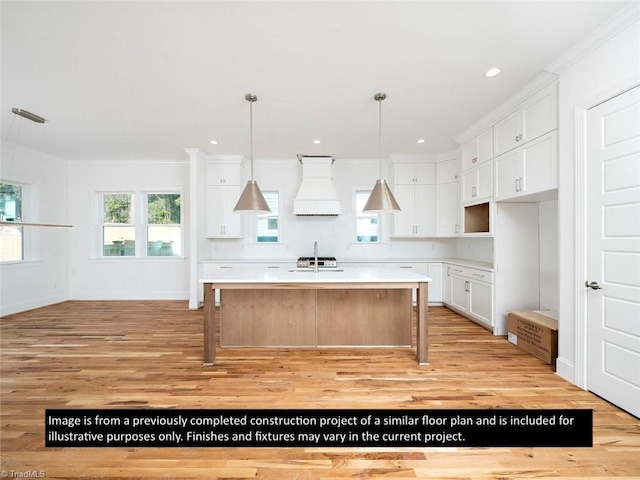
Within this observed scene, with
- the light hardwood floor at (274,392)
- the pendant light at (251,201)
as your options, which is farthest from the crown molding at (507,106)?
the pendant light at (251,201)

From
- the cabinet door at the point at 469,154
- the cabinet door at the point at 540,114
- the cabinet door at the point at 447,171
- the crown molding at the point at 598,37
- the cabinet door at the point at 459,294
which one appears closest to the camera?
the crown molding at the point at 598,37

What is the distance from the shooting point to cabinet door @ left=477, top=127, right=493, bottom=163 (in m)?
3.68

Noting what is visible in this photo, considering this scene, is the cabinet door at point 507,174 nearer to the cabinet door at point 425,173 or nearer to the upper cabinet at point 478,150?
the upper cabinet at point 478,150

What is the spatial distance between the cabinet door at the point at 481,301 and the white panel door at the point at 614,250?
144cm

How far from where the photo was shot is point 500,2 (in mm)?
1843

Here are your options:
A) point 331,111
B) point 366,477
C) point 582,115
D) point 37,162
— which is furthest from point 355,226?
point 37,162

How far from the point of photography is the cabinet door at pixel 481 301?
3.71 metres

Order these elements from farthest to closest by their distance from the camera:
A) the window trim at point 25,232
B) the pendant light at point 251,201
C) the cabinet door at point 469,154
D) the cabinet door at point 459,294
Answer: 1. the window trim at point 25,232
2. the cabinet door at point 459,294
3. the cabinet door at point 469,154
4. the pendant light at point 251,201

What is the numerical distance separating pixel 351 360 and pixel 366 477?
1.39 metres

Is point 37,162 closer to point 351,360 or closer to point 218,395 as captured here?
point 218,395

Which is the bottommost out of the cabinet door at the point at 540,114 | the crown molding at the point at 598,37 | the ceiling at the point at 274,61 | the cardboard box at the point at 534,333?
the cardboard box at the point at 534,333

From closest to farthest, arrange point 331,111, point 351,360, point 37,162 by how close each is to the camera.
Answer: point 351,360, point 331,111, point 37,162

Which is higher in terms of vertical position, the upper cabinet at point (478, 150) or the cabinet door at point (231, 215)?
the upper cabinet at point (478, 150)

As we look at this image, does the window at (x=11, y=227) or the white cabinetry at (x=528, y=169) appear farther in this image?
the window at (x=11, y=227)
